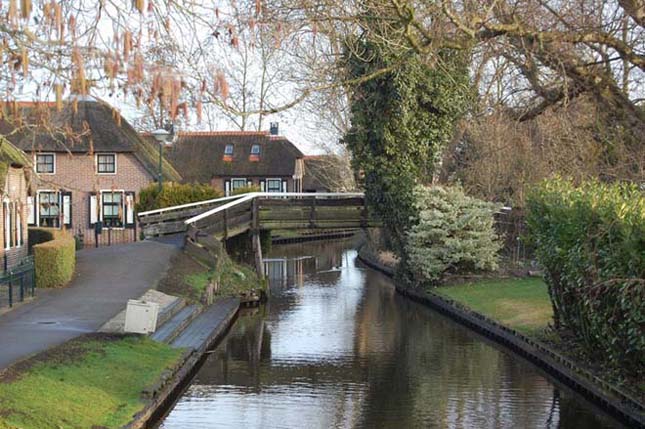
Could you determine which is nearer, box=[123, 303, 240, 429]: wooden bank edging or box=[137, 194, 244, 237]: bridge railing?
box=[123, 303, 240, 429]: wooden bank edging

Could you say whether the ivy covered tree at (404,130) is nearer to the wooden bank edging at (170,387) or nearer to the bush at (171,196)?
the bush at (171,196)

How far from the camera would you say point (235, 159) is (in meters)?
68.1

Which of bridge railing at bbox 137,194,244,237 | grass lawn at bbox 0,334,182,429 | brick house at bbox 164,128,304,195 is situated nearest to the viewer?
grass lawn at bbox 0,334,182,429

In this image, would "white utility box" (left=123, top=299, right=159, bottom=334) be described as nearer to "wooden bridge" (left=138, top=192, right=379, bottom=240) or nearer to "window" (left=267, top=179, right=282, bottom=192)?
"wooden bridge" (left=138, top=192, right=379, bottom=240)

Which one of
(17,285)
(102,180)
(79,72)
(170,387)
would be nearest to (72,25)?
(79,72)

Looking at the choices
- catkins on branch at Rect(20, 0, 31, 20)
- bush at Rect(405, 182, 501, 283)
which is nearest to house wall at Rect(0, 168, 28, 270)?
bush at Rect(405, 182, 501, 283)

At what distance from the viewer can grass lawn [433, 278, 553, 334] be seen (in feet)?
73.4

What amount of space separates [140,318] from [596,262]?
8.31 m

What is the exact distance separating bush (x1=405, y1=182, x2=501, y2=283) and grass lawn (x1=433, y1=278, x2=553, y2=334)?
0.78 meters

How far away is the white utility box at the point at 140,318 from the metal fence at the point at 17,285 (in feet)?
15.4

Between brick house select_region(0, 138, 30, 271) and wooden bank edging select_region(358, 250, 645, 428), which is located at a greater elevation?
brick house select_region(0, 138, 30, 271)

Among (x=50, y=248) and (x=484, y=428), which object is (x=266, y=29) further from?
(x=50, y=248)

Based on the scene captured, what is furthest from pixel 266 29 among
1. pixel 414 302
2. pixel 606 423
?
pixel 414 302

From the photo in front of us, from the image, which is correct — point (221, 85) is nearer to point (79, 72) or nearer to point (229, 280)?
point (79, 72)
